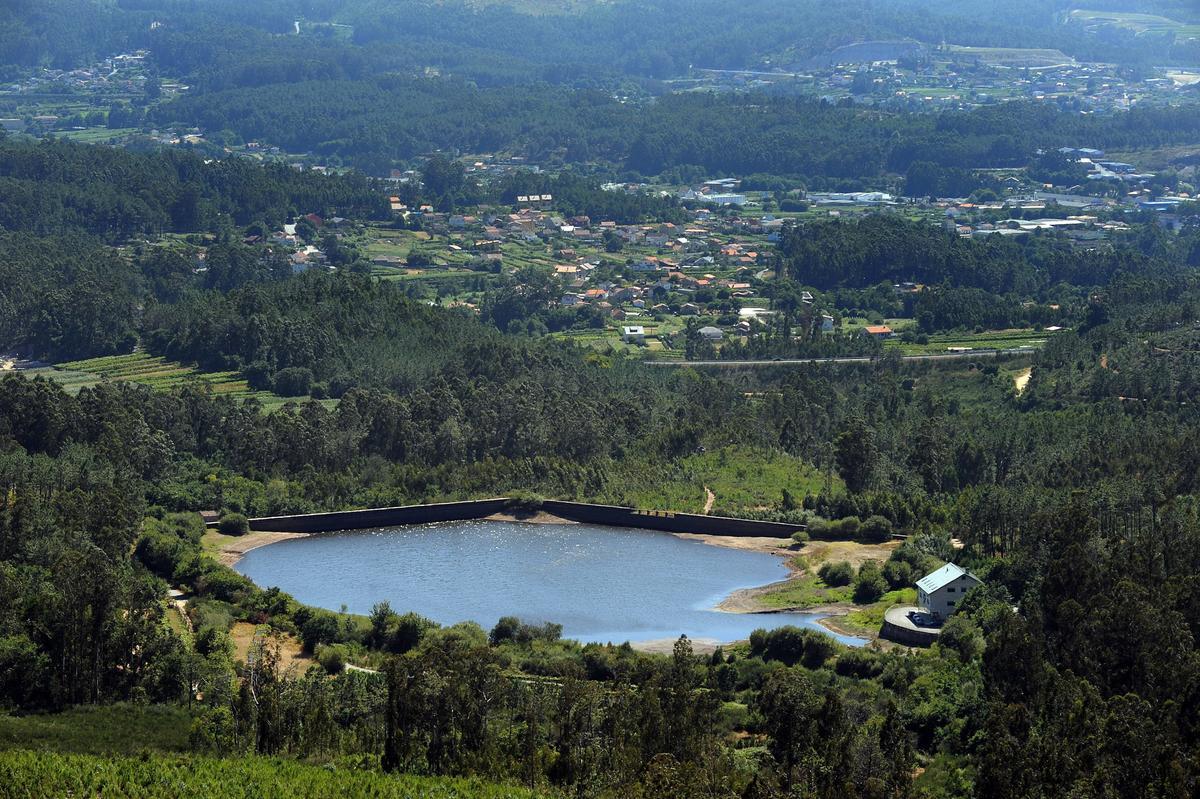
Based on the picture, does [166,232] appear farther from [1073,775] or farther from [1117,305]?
[1073,775]

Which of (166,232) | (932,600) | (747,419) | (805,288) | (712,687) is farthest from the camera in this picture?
(166,232)

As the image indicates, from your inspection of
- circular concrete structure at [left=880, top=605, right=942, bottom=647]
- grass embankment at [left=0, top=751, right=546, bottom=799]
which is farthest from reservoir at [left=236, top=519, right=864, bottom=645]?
grass embankment at [left=0, top=751, right=546, bottom=799]

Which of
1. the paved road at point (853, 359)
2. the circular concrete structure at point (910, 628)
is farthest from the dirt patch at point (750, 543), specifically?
the paved road at point (853, 359)

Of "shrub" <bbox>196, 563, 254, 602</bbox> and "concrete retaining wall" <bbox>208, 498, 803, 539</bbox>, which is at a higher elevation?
"shrub" <bbox>196, 563, 254, 602</bbox>

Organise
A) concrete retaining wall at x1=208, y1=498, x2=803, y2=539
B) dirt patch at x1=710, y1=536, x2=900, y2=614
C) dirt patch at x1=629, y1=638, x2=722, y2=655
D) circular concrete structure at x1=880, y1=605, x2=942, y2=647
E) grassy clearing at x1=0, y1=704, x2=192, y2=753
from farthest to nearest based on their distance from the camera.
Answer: concrete retaining wall at x1=208, y1=498, x2=803, y2=539 < dirt patch at x1=710, y1=536, x2=900, y2=614 < dirt patch at x1=629, y1=638, x2=722, y2=655 < circular concrete structure at x1=880, y1=605, x2=942, y2=647 < grassy clearing at x1=0, y1=704, x2=192, y2=753

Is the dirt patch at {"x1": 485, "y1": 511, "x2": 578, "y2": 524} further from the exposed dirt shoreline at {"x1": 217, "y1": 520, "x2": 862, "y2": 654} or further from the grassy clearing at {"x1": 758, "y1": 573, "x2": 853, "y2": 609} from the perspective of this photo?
the grassy clearing at {"x1": 758, "y1": 573, "x2": 853, "y2": 609}

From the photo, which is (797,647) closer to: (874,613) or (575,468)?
(874,613)

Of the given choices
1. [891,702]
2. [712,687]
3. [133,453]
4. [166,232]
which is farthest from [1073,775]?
[166,232]
